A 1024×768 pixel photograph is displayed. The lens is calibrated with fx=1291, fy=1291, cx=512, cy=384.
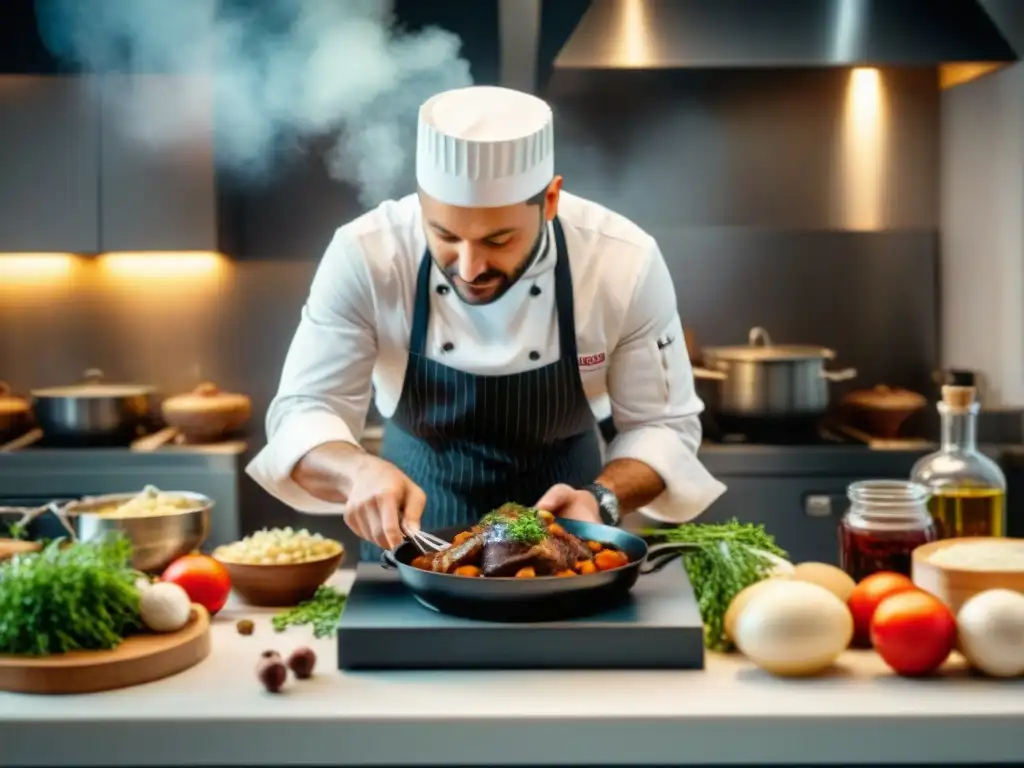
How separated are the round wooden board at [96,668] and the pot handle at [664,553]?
673 mm

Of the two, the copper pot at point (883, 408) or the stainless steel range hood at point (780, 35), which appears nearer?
the stainless steel range hood at point (780, 35)

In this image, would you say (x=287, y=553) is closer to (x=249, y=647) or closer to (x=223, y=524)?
(x=249, y=647)

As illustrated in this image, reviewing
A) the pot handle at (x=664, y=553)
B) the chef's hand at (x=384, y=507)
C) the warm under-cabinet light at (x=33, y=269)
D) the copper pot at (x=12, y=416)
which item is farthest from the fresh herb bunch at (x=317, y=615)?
the warm under-cabinet light at (x=33, y=269)

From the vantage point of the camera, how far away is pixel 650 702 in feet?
5.06

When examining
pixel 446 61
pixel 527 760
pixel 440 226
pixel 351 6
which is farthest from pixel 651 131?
pixel 527 760

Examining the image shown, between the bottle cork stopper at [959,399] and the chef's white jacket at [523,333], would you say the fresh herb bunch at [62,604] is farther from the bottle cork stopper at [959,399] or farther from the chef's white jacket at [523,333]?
the bottle cork stopper at [959,399]

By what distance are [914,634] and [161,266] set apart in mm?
3465

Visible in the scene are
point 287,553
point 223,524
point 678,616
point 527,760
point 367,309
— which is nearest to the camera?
point 527,760

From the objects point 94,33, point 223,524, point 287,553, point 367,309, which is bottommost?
point 223,524

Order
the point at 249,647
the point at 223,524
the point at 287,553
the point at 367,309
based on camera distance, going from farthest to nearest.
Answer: the point at 223,524 < the point at 367,309 < the point at 287,553 < the point at 249,647

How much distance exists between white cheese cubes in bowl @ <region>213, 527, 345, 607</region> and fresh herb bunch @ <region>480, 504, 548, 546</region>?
0.37 meters

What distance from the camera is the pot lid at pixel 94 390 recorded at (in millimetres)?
4012

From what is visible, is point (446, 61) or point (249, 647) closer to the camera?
point (249, 647)

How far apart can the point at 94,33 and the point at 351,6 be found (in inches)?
33.7
